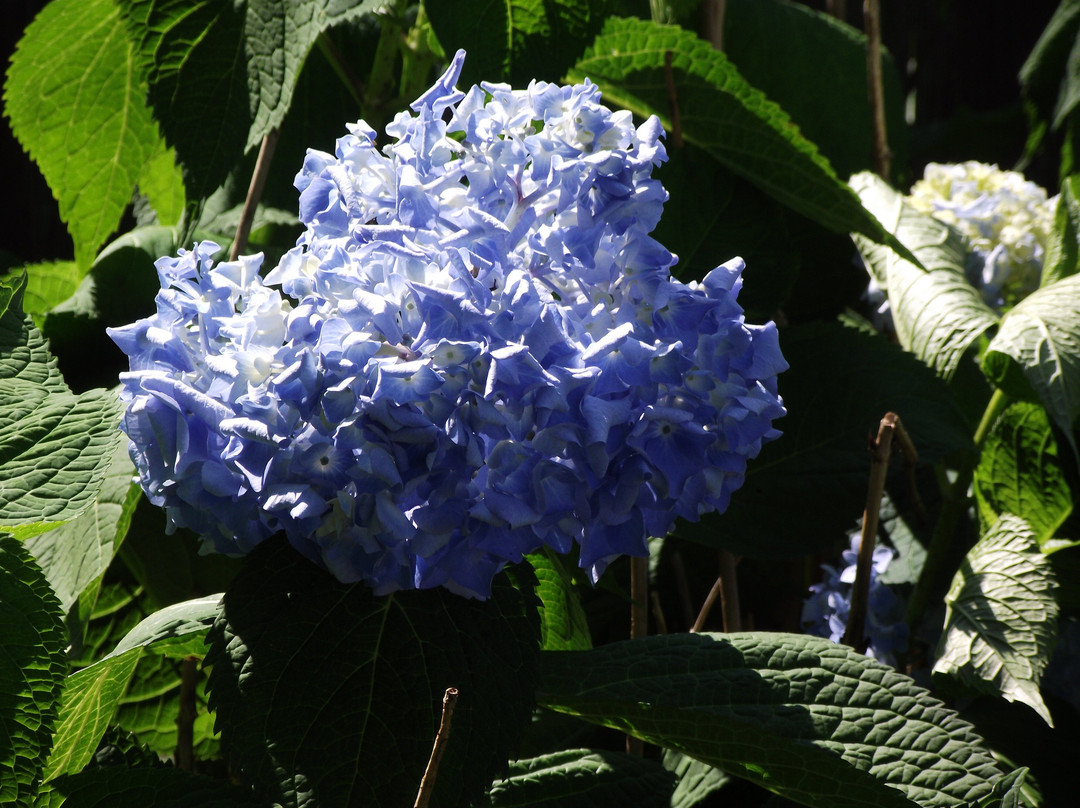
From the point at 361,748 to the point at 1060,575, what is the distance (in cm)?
67

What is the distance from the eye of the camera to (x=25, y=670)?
483 mm

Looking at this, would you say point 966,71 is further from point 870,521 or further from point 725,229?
point 870,521

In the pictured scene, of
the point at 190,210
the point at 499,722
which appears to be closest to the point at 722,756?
the point at 499,722

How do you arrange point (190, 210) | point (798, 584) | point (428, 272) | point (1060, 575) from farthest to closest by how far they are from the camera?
point (798, 584) < point (1060, 575) < point (190, 210) < point (428, 272)

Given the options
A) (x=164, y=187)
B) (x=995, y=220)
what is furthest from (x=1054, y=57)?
(x=164, y=187)

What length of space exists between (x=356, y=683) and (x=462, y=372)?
0.57 ft

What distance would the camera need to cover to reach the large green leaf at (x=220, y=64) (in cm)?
66

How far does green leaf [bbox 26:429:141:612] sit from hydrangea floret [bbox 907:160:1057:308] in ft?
2.83

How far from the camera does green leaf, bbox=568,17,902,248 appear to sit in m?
0.81

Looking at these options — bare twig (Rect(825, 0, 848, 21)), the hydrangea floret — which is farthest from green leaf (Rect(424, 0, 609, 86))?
bare twig (Rect(825, 0, 848, 21))

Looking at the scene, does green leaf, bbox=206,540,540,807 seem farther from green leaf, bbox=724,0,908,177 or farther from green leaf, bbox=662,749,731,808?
green leaf, bbox=724,0,908,177

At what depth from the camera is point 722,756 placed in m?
0.54

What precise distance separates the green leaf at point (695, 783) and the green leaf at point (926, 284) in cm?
40

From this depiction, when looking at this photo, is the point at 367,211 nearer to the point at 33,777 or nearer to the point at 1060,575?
the point at 33,777
